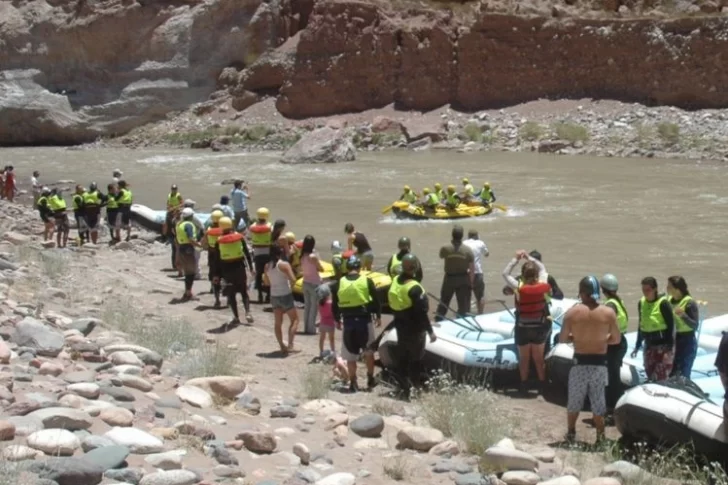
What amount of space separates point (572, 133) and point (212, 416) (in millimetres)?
33572

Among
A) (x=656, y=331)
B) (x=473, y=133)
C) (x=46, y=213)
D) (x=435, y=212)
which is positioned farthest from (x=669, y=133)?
(x=656, y=331)

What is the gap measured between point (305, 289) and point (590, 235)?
9.69 meters

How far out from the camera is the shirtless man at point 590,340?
7422 mm

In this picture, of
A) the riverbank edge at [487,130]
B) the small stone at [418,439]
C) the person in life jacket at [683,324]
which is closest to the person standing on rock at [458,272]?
the person in life jacket at [683,324]

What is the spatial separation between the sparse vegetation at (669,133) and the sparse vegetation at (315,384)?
96.4 ft

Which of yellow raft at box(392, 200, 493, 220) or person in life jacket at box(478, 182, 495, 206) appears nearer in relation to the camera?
yellow raft at box(392, 200, 493, 220)

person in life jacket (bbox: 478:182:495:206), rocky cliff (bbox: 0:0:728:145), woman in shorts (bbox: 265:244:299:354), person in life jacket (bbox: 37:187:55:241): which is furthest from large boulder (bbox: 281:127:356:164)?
woman in shorts (bbox: 265:244:299:354)

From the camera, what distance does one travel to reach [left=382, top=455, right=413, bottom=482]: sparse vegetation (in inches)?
244

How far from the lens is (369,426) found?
285 inches

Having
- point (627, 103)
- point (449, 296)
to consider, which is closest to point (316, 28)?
point (627, 103)

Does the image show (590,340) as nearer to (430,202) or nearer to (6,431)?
(6,431)

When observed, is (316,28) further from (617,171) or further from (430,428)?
(430,428)

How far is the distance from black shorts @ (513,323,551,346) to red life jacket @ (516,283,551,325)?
47 mm

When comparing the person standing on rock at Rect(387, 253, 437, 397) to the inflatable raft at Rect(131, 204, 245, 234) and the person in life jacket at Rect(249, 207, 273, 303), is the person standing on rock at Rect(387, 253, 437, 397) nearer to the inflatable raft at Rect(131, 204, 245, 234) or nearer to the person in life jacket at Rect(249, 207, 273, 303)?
the person in life jacket at Rect(249, 207, 273, 303)
